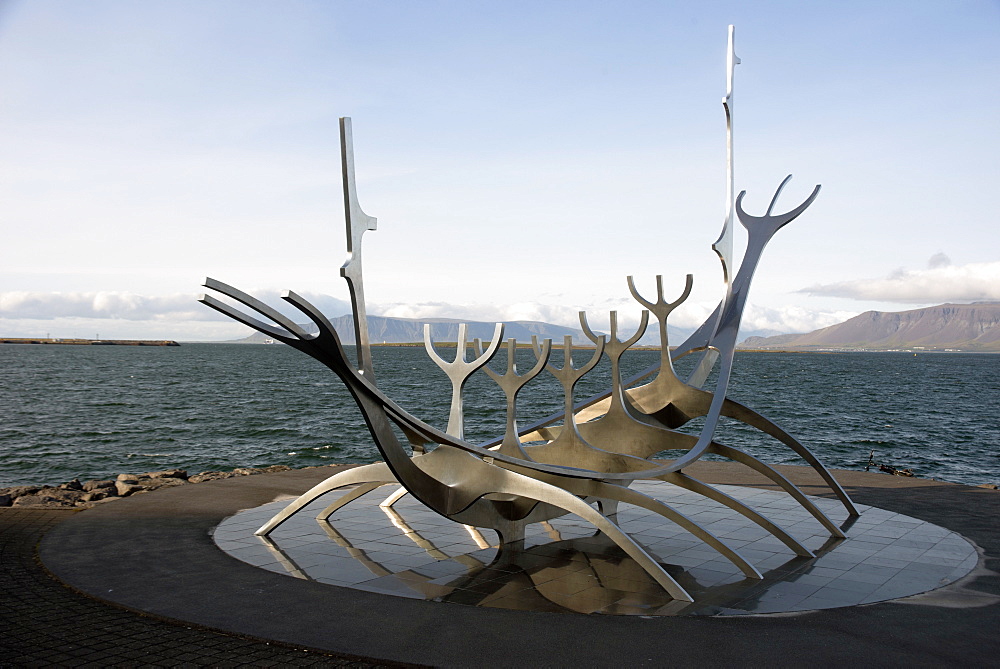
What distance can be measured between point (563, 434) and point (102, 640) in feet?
19.2

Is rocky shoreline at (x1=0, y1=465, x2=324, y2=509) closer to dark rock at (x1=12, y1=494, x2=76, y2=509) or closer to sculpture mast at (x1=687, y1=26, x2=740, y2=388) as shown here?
dark rock at (x1=12, y1=494, x2=76, y2=509)

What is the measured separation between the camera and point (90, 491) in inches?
545

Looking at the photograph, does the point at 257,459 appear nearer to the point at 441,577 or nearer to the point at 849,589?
the point at 441,577

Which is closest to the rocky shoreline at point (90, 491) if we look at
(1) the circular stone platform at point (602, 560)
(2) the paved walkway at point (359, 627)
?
(1) the circular stone platform at point (602, 560)

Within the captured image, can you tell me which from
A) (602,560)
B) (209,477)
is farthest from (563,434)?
(209,477)

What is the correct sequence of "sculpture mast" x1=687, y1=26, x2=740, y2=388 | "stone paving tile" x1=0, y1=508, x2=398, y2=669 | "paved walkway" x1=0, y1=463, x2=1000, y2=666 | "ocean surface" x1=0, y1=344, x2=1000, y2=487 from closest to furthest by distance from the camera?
"stone paving tile" x1=0, y1=508, x2=398, y2=669 → "paved walkway" x1=0, y1=463, x2=1000, y2=666 → "sculpture mast" x1=687, y1=26, x2=740, y2=388 → "ocean surface" x1=0, y1=344, x2=1000, y2=487

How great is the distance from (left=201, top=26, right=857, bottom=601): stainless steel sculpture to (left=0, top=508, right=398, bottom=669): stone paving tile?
7.49ft

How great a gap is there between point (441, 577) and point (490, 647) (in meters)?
2.31

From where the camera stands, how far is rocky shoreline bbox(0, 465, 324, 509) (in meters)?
12.6

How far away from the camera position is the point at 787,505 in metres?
13.2

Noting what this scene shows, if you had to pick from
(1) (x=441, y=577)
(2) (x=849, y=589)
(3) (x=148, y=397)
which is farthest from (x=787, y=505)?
(3) (x=148, y=397)

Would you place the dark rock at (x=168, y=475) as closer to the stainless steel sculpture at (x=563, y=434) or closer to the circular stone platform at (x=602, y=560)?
the circular stone platform at (x=602, y=560)

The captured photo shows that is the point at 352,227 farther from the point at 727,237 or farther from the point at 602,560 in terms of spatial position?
the point at 727,237

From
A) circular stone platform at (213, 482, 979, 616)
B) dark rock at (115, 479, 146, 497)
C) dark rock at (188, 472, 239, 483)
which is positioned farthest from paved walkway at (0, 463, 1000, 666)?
dark rock at (188, 472, 239, 483)
